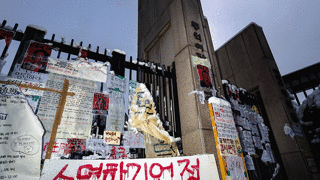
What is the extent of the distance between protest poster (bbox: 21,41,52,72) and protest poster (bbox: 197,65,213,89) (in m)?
2.86

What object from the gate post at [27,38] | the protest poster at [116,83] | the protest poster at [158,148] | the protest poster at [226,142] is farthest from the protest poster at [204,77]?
the gate post at [27,38]

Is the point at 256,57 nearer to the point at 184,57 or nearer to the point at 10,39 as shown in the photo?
the point at 184,57

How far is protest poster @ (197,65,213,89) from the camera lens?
3397mm

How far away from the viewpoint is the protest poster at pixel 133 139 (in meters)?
2.84

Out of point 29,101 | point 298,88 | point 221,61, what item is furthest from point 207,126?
point 298,88

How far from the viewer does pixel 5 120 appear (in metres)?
2.01

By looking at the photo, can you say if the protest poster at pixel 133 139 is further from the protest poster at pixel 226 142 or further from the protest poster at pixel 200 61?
the protest poster at pixel 200 61

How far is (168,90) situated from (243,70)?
15.6ft

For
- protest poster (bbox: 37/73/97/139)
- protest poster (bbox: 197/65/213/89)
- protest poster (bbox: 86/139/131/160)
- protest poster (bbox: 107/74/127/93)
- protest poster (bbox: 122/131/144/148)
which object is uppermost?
protest poster (bbox: 197/65/213/89)

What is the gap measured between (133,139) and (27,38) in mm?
2479

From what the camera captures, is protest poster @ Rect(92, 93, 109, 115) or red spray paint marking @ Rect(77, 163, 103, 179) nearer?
red spray paint marking @ Rect(77, 163, 103, 179)

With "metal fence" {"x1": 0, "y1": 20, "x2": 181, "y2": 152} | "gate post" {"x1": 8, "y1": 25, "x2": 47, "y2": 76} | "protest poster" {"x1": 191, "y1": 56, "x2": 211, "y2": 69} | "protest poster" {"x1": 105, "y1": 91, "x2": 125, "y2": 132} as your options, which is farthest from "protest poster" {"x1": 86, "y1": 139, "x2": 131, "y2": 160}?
"protest poster" {"x1": 191, "y1": 56, "x2": 211, "y2": 69}

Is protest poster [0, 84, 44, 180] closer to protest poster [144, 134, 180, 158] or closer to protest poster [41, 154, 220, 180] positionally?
protest poster [41, 154, 220, 180]

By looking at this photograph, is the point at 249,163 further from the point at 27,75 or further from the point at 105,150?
the point at 27,75
